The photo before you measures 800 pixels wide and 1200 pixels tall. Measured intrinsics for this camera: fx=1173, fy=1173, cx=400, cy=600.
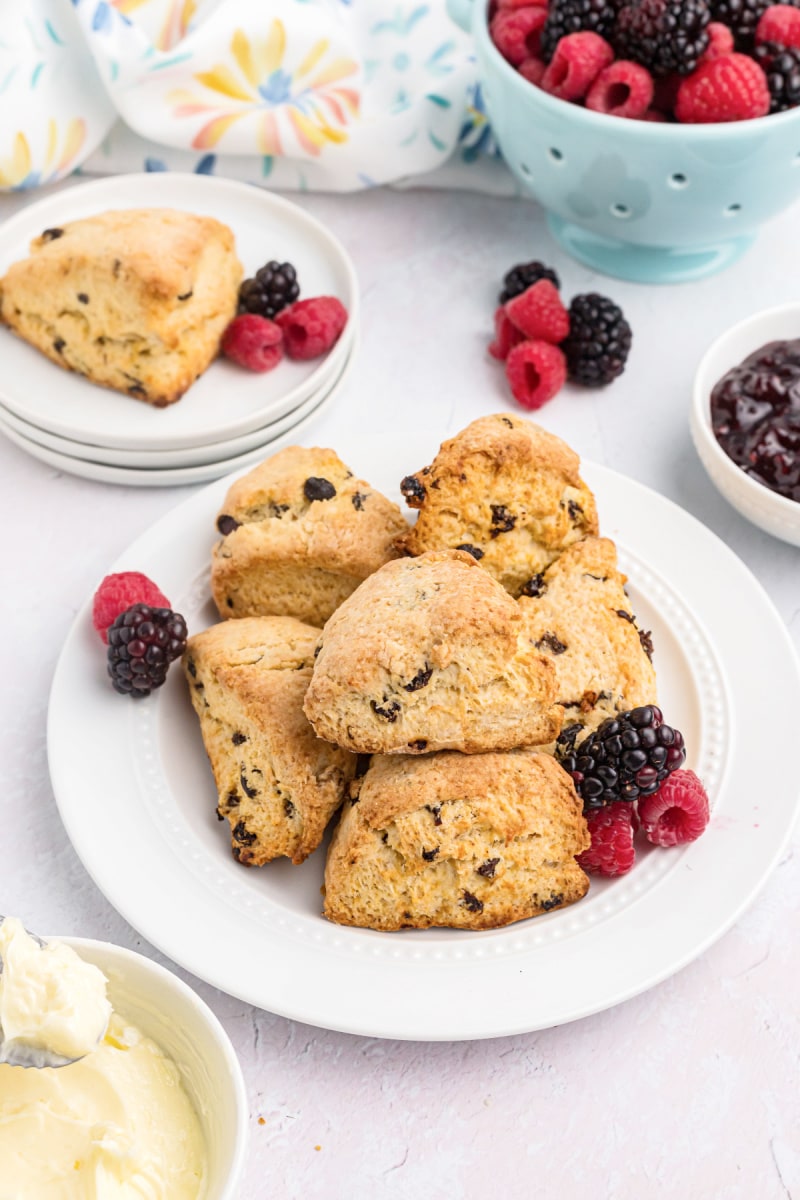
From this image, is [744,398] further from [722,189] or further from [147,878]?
[147,878]

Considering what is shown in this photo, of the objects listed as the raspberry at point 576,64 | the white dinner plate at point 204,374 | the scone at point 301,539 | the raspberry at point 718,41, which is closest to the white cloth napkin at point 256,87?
the white dinner plate at point 204,374

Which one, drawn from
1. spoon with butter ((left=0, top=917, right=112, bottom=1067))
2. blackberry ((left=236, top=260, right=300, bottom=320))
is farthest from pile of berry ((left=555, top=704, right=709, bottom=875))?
blackberry ((left=236, top=260, right=300, bottom=320))

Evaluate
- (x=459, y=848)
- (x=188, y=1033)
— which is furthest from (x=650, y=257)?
(x=188, y=1033)

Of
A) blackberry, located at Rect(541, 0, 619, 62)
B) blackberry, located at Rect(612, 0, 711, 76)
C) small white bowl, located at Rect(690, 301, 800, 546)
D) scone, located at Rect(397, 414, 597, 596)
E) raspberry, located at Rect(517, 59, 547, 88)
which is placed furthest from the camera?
raspberry, located at Rect(517, 59, 547, 88)

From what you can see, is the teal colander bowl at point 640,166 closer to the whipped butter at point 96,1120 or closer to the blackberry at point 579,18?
the blackberry at point 579,18

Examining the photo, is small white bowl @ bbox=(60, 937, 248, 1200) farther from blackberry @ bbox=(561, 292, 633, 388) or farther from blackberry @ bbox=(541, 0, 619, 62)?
blackberry @ bbox=(541, 0, 619, 62)

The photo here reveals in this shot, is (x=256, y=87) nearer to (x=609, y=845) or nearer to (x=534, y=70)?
(x=534, y=70)
